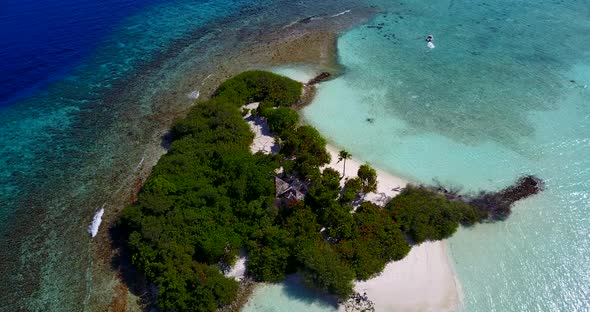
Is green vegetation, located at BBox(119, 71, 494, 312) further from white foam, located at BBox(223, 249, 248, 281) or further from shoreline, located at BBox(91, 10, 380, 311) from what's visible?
shoreline, located at BBox(91, 10, 380, 311)

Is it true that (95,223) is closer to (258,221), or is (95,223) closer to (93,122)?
(258,221)

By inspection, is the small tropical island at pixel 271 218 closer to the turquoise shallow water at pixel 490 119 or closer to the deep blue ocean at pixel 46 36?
the turquoise shallow water at pixel 490 119

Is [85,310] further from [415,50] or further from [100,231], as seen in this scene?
[415,50]

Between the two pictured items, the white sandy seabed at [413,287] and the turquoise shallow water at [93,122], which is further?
the turquoise shallow water at [93,122]

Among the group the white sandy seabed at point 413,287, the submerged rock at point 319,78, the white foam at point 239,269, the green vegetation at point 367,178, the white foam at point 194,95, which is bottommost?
the white sandy seabed at point 413,287

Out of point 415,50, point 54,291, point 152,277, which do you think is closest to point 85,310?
point 54,291

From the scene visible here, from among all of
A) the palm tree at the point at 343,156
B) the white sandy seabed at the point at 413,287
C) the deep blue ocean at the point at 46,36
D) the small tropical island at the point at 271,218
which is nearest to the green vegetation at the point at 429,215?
the small tropical island at the point at 271,218
